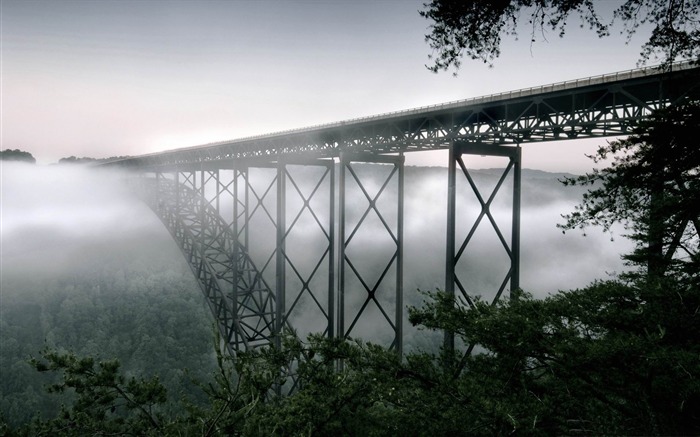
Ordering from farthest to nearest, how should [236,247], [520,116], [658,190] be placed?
[236,247], [520,116], [658,190]

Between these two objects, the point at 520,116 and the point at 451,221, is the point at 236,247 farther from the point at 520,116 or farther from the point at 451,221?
the point at 520,116

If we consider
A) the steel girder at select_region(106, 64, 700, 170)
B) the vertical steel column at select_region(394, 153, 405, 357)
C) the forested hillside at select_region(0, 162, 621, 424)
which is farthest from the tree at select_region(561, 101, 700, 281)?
the forested hillside at select_region(0, 162, 621, 424)

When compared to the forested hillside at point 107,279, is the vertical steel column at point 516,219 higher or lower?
higher

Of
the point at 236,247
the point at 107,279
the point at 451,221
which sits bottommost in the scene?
the point at 107,279

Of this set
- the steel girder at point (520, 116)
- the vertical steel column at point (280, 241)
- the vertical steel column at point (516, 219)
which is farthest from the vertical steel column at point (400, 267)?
the vertical steel column at point (280, 241)

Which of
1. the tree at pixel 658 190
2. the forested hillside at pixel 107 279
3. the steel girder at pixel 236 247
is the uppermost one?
the tree at pixel 658 190

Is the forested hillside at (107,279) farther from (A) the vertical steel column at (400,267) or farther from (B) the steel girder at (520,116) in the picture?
(B) the steel girder at (520,116)

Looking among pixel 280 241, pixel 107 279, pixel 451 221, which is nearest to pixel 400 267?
pixel 451 221
